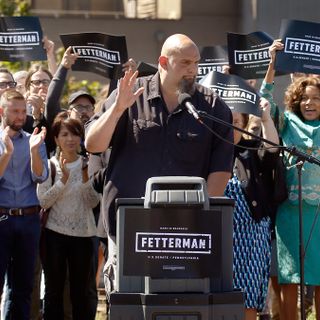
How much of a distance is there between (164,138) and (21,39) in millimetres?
3876

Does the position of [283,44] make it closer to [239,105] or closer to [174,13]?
[239,105]

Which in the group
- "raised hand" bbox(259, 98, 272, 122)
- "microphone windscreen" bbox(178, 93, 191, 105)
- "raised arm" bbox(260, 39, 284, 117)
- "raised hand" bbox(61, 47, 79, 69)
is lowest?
"microphone windscreen" bbox(178, 93, 191, 105)

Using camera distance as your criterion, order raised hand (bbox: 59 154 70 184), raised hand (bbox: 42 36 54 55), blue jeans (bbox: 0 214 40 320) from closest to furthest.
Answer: blue jeans (bbox: 0 214 40 320), raised hand (bbox: 59 154 70 184), raised hand (bbox: 42 36 54 55)

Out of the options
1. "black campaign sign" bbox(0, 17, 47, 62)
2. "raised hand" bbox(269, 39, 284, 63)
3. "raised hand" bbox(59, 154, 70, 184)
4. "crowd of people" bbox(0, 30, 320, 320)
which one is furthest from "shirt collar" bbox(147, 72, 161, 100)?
"black campaign sign" bbox(0, 17, 47, 62)

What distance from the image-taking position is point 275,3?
60.1ft

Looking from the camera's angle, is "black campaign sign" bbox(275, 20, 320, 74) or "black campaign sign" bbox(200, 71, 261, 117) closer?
"black campaign sign" bbox(200, 71, 261, 117)

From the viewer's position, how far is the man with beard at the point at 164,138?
6.53 meters

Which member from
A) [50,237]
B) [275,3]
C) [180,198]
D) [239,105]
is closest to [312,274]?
[239,105]

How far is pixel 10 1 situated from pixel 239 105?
10633mm

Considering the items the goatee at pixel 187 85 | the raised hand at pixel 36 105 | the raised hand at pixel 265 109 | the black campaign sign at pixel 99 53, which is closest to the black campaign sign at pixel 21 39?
the black campaign sign at pixel 99 53

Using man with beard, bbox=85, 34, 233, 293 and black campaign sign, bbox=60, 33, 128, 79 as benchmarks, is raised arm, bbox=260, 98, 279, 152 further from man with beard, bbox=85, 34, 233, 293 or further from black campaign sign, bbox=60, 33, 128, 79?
black campaign sign, bbox=60, 33, 128, 79

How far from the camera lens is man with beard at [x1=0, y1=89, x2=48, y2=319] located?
8.38 meters

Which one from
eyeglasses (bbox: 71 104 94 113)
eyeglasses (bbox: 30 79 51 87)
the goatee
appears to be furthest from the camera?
eyeglasses (bbox: 30 79 51 87)

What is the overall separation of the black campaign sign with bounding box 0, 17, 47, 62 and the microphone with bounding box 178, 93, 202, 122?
3.91 metres
